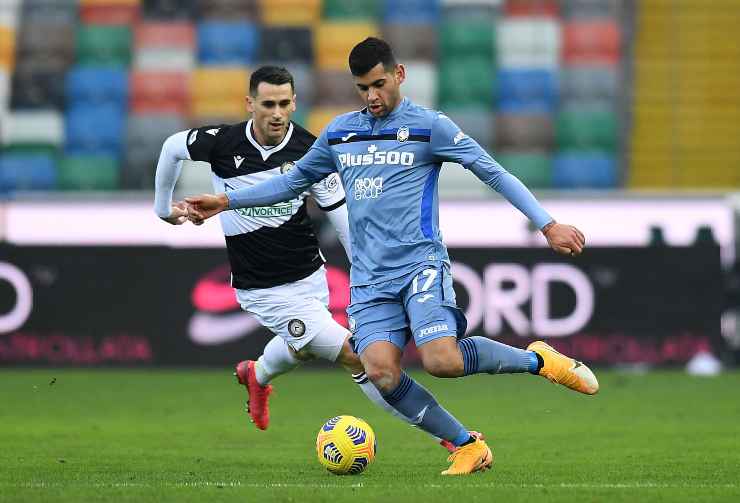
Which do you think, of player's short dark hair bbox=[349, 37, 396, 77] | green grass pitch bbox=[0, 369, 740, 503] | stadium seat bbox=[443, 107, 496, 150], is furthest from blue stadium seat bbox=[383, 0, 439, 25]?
player's short dark hair bbox=[349, 37, 396, 77]

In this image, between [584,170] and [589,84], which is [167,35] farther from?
[584,170]

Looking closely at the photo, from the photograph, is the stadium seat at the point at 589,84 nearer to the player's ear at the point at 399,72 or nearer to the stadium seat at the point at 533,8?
the stadium seat at the point at 533,8

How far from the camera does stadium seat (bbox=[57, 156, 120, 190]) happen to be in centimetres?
1794

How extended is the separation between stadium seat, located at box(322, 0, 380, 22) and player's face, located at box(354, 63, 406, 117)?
13.0 metres

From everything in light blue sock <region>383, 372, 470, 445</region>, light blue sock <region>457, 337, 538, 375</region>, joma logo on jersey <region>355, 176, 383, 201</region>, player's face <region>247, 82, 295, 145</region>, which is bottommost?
light blue sock <region>383, 372, 470, 445</region>

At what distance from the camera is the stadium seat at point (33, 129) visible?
60.9 ft

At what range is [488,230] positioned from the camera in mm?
14875

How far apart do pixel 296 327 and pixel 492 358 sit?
196 centimetres

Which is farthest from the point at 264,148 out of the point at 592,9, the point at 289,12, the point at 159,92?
the point at 592,9

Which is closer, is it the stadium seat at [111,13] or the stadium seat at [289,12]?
the stadium seat at [289,12]

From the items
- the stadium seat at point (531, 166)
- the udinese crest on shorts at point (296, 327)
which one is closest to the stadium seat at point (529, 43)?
the stadium seat at point (531, 166)

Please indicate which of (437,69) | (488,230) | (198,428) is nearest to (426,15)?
(437,69)

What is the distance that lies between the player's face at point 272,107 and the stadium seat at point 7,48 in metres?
12.0

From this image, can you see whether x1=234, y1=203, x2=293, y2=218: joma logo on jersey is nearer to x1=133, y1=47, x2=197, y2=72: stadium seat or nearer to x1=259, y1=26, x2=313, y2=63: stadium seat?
x1=259, y1=26, x2=313, y2=63: stadium seat
